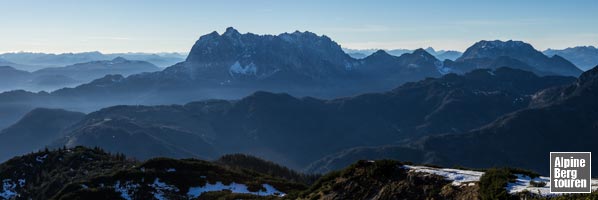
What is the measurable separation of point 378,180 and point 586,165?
1363 cm

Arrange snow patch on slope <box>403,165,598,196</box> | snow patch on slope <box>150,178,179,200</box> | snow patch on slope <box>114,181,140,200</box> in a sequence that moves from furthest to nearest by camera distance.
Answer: snow patch on slope <box>150,178,179,200</box> → snow patch on slope <box>114,181,140,200</box> → snow patch on slope <box>403,165,598,196</box>

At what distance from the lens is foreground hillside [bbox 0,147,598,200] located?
30.0 m

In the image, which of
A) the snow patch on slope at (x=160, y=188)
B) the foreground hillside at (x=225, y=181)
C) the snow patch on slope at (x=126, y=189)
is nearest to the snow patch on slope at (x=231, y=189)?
the foreground hillside at (x=225, y=181)

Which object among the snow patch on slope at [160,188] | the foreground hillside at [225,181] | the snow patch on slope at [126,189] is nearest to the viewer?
the foreground hillside at [225,181]

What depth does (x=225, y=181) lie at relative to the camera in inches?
2879

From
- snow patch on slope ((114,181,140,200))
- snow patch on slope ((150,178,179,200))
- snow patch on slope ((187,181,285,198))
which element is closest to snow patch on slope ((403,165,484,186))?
snow patch on slope ((187,181,285,198))

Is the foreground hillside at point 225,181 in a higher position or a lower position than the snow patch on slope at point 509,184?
lower

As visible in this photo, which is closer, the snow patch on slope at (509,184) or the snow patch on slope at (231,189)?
the snow patch on slope at (509,184)

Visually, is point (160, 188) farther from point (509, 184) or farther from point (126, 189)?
point (509, 184)

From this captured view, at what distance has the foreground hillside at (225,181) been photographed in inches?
1180

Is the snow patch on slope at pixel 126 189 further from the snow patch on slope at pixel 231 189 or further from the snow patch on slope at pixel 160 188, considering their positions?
the snow patch on slope at pixel 231 189

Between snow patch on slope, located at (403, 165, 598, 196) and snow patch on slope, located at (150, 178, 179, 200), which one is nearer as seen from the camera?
snow patch on slope, located at (403, 165, 598, 196)

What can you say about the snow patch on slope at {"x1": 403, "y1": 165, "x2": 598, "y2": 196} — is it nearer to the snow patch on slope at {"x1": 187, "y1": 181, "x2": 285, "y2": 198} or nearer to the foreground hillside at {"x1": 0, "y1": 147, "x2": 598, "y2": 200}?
the foreground hillside at {"x1": 0, "y1": 147, "x2": 598, "y2": 200}

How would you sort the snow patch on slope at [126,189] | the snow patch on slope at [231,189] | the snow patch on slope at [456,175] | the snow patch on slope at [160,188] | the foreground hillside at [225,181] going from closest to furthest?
the foreground hillside at [225,181] < the snow patch on slope at [456,175] < the snow patch on slope at [126,189] < the snow patch on slope at [160,188] < the snow patch on slope at [231,189]
